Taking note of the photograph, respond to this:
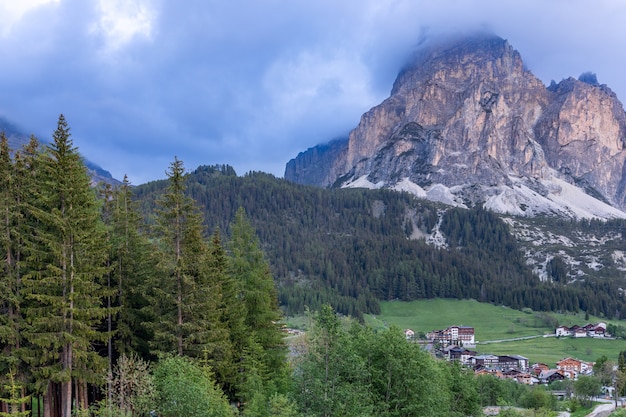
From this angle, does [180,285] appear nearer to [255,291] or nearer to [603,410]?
[255,291]

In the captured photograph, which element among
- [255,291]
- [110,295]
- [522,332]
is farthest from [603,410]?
[110,295]

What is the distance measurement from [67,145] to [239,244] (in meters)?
18.8

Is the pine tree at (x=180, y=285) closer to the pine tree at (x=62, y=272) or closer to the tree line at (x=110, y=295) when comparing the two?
the tree line at (x=110, y=295)

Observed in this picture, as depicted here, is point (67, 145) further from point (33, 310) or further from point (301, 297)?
point (301, 297)

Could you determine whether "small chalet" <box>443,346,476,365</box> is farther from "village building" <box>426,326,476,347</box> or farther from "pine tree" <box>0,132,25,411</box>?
"pine tree" <box>0,132,25,411</box>

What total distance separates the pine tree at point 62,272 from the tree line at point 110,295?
80 millimetres

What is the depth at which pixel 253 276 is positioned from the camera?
47.7 meters

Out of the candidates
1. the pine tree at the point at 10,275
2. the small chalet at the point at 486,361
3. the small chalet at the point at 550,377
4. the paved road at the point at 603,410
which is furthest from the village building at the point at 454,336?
the pine tree at the point at 10,275

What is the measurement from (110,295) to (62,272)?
5.39 m

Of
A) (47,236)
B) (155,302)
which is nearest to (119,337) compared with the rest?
(155,302)

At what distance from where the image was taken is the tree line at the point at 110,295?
103ft

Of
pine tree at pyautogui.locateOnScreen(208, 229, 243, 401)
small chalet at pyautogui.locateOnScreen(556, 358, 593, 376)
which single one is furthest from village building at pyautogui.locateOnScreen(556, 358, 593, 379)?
pine tree at pyautogui.locateOnScreen(208, 229, 243, 401)

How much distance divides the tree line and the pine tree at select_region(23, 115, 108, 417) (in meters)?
0.08

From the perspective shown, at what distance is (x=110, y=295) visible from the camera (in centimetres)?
3644
